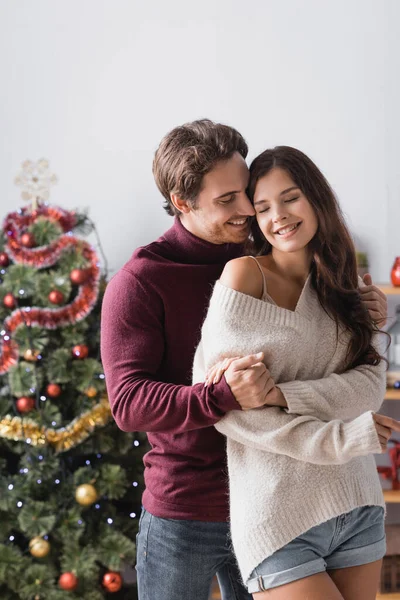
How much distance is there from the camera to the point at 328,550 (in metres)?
1.51

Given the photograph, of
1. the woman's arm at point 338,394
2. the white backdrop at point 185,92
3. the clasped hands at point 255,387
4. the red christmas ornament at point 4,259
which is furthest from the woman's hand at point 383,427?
the white backdrop at point 185,92

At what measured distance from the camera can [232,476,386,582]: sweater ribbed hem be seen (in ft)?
4.81

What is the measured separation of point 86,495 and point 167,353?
4.18 ft

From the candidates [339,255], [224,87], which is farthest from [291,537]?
[224,87]

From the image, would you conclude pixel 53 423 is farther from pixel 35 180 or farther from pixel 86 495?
pixel 35 180

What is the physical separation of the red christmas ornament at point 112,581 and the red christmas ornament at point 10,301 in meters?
1.03

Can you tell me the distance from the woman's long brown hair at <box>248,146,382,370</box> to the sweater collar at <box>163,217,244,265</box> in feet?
0.57

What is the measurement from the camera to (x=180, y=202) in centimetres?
176

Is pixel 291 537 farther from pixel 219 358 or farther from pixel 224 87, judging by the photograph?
pixel 224 87

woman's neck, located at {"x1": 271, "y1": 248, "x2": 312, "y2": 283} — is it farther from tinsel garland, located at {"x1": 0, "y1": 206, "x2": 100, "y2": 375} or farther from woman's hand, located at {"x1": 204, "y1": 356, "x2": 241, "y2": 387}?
tinsel garland, located at {"x1": 0, "y1": 206, "x2": 100, "y2": 375}

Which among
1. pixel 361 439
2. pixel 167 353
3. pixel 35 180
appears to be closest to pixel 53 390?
pixel 35 180

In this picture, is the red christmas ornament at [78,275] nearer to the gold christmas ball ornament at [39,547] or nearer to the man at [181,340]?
the gold christmas ball ornament at [39,547]

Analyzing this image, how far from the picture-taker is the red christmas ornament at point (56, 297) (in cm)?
282

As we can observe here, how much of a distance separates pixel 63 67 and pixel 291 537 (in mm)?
2531
